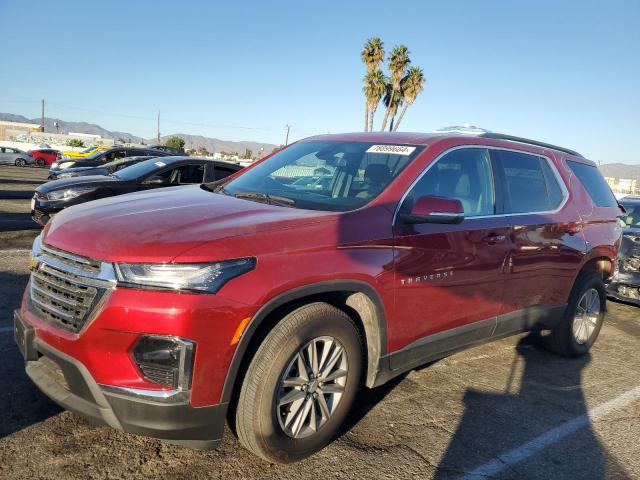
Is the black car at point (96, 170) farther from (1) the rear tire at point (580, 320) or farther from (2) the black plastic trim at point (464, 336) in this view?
(1) the rear tire at point (580, 320)

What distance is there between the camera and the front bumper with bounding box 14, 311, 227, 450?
2301 mm

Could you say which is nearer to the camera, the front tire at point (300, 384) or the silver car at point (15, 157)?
the front tire at point (300, 384)

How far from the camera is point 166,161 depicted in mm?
8859

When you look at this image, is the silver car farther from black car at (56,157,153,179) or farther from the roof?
the roof

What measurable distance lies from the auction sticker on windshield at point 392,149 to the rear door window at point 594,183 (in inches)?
81.9

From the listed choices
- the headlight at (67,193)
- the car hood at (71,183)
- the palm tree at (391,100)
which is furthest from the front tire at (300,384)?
the palm tree at (391,100)

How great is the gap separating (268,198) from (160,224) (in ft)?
2.89

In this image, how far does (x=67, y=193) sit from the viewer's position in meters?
7.70

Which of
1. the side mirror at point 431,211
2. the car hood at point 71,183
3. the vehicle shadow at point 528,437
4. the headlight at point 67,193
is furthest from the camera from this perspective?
the car hood at point 71,183

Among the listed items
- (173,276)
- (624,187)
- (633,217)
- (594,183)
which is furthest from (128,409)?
(624,187)

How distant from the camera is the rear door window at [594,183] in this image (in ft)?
15.8

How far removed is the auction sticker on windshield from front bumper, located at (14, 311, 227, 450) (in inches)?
80.1

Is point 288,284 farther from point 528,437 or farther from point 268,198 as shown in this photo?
point 528,437

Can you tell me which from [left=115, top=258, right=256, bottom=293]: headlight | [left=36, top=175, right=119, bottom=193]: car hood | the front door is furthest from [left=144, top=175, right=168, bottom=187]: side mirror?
[left=115, top=258, right=256, bottom=293]: headlight
